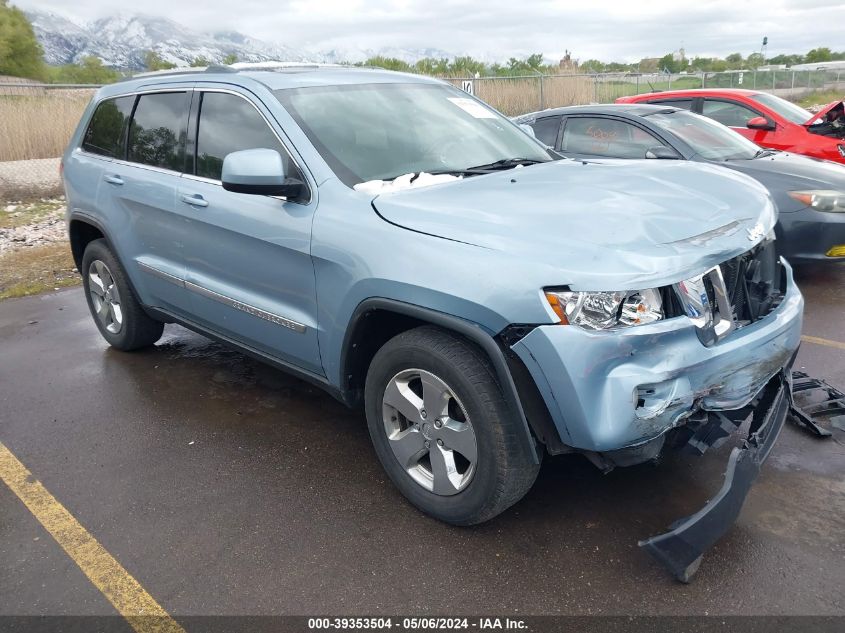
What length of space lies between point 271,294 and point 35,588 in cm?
157

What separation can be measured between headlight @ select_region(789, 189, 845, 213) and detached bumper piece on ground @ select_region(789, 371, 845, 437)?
2.44 m

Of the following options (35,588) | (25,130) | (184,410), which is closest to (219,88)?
(184,410)

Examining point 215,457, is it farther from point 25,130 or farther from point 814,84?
point 814,84

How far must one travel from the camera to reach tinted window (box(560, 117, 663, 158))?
22.3ft

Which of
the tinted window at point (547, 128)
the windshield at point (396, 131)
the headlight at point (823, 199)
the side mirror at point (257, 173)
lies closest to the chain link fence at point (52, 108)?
the tinted window at point (547, 128)

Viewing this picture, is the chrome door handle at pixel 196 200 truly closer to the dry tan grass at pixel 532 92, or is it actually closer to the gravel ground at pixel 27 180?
the gravel ground at pixel 27 180

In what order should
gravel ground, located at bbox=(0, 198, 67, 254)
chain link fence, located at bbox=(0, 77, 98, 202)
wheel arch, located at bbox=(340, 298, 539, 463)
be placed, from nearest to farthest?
1. wheel arch, located at bbox=(340, 298, 539, 463)
2. gravel ground, located at bbox=(0, 198, 67, 254)
3. chain link fence, located at bbox=(0, 77, 98, 202)

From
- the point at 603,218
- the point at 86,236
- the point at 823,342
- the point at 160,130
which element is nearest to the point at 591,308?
the point at 603,218

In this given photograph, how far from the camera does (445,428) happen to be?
2.82 metres

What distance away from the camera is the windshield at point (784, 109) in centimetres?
868

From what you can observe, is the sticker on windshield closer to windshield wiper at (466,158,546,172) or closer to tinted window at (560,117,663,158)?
windshield wiper at (466,158,546,172)

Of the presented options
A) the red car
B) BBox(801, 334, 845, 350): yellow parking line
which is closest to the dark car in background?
BBox(801, 334, 845, 350): yellow parking line

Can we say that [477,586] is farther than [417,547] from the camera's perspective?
No

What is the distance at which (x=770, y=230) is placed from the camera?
306cm
